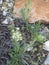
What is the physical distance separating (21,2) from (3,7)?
0.62ft

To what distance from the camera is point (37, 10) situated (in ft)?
8.10

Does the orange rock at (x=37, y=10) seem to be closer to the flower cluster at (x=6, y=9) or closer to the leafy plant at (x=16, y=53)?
the flower cluster at (x=6, y=9)

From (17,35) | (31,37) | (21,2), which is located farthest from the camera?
(21,2)

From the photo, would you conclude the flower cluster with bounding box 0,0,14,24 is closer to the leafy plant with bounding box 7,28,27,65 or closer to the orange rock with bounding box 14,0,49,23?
the orange rock with bounding box 14,0,49,23

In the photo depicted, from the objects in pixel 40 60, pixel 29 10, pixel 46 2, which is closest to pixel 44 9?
pixel 46 2

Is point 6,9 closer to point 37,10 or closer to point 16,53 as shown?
point 37,10

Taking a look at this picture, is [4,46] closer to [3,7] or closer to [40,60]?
[40,60]

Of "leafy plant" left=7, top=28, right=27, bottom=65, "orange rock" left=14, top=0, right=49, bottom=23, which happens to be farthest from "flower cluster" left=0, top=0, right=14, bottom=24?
"leafy plant" left=7, top=28, right=27, bottom=65

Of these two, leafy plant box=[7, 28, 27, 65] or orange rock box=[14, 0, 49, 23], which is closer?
leafy plant box=[7, 28, 27, 65]

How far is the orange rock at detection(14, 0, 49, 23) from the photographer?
238cm

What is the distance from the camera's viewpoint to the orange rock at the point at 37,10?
238 cm

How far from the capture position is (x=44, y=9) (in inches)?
98.6

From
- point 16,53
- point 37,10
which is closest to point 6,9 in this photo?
point 37,10

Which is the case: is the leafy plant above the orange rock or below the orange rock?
below
